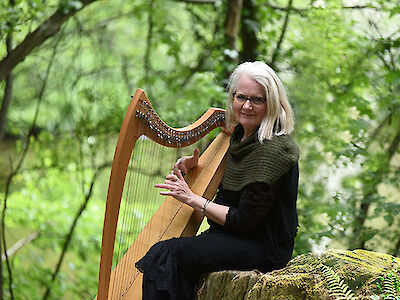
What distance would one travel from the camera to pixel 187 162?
264 cm

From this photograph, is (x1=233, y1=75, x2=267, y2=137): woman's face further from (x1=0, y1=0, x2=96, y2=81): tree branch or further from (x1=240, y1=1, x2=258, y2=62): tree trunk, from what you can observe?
(x1=240, y1=1, x2=258, y2=62): tree trunk

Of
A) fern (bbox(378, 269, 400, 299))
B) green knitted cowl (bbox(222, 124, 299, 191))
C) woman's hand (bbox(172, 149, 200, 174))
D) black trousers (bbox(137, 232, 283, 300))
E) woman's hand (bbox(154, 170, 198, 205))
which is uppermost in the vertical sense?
green knitted cowl (bbox(222, 124, 299, 191))

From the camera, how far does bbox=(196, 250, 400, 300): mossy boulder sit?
163cm

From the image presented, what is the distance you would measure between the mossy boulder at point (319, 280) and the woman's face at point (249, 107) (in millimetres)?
632

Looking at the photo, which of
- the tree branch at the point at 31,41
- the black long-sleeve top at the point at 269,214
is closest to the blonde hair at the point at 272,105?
the black long-sleeve top at the point at 269,214

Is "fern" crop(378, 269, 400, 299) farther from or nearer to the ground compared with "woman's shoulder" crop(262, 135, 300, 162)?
nearer to the ground

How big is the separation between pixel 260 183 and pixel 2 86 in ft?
11.3

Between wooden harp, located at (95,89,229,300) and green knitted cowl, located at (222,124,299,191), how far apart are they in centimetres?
Result: 31

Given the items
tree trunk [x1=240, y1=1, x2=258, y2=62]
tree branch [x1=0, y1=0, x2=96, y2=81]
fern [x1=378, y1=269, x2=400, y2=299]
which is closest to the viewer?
fern [x1=378, y1=269, x2=400, y2=299]

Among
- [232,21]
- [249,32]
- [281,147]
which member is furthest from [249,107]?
[249,32]

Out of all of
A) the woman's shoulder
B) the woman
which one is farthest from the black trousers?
the woman's shoulder

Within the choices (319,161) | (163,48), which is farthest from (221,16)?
(163,48)

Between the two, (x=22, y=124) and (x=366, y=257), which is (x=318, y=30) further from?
(x=22, y=124)

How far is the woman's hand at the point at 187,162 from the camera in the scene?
8.44 feet
